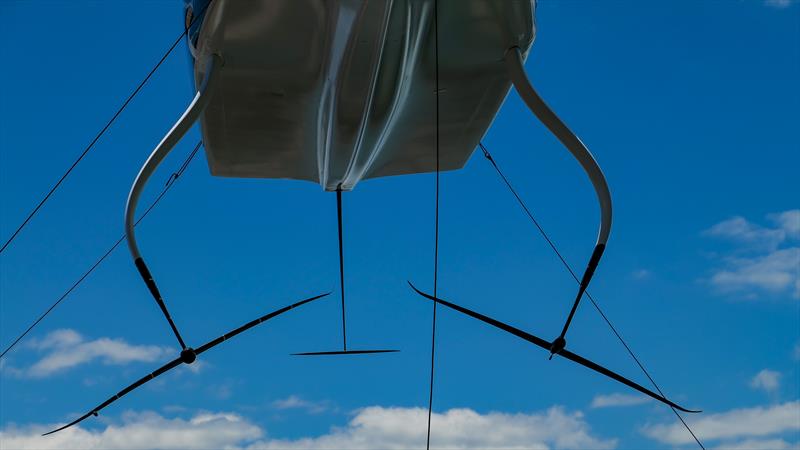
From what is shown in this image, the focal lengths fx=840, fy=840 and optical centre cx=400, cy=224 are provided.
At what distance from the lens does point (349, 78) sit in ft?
37.4

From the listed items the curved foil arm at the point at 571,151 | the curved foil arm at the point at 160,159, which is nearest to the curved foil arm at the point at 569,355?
the curved foil arm at the point at 571,151

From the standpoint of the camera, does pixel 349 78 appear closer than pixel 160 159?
Yes

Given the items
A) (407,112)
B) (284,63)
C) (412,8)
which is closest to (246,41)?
(284,63)

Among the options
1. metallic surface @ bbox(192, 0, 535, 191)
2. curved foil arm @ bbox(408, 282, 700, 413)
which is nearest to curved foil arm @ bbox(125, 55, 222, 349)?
metallic surface @ bbox(192, 0, 535, 191)

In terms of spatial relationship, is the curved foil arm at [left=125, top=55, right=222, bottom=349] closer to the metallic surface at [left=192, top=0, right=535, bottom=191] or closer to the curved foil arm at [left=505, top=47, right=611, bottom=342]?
the metallic surface at [left=192, top=0, right=535, bottom=191]

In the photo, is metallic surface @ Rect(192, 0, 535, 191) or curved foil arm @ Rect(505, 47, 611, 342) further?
curved foil arm @ Rect(505, 47, 611, 342)

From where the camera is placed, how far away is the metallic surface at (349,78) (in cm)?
1047

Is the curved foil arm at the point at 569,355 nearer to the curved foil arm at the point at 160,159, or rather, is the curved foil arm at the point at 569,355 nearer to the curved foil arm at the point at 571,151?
the curved foil arm at the point at 571,151

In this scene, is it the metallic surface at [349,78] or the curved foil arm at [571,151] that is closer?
the metallic surface at [349,78]

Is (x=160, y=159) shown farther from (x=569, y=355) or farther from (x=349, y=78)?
(x=569, y=355)

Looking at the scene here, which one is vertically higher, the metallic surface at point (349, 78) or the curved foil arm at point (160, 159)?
the metallic surface at point (349, 78)

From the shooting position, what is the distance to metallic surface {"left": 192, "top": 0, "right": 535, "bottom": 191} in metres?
10.5

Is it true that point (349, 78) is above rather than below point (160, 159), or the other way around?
above

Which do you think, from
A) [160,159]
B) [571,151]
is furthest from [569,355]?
[160,159]
